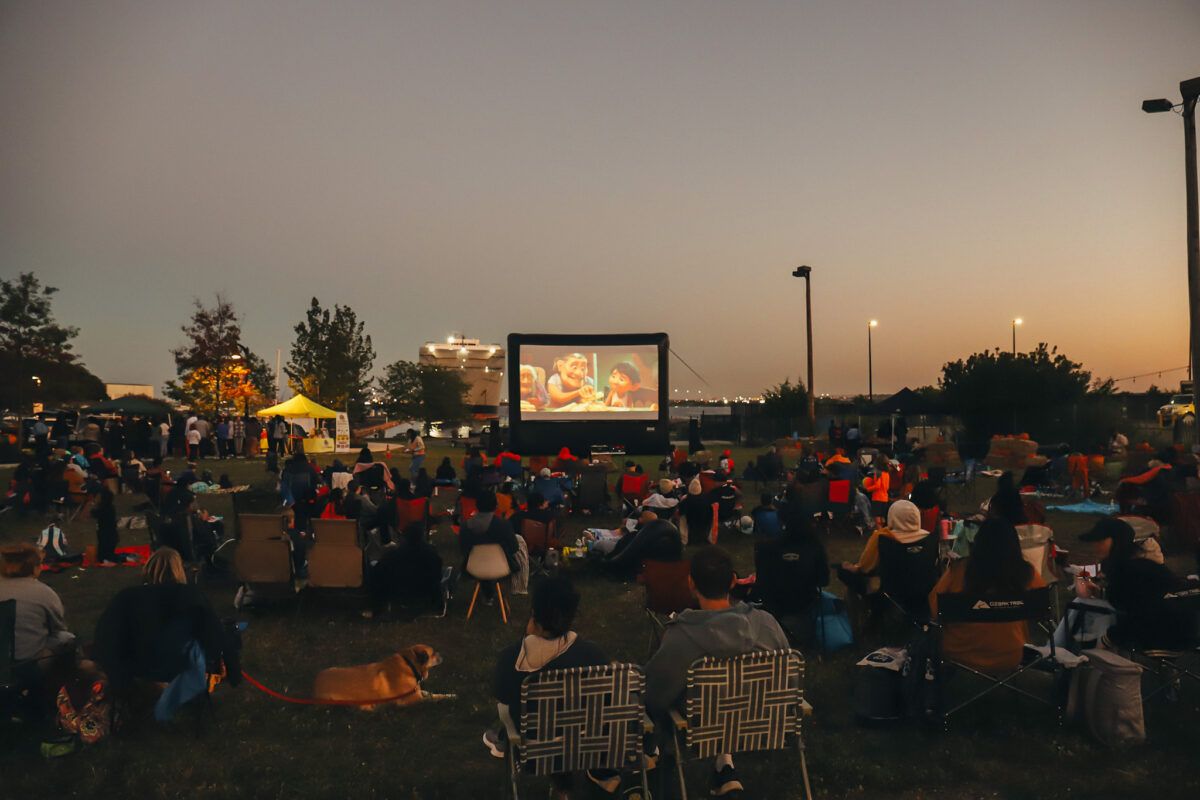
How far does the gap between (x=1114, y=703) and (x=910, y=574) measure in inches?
51.4

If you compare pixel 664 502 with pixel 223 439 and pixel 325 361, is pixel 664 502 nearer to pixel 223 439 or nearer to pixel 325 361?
pixel 223 439

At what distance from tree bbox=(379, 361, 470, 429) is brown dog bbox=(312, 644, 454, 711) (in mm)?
75993

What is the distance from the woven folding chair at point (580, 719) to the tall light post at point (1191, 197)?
14.0 meters

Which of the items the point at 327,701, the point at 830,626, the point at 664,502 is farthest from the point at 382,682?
the point at 664,502

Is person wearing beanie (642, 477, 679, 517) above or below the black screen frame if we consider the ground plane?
below

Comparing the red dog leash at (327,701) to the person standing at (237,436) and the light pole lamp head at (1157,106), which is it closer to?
the light pole lamp head at (1157,106)

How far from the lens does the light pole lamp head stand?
13.4 metres

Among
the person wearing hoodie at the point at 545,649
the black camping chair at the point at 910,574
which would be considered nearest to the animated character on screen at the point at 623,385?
the black camping chair at the point at 910,574

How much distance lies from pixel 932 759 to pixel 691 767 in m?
1.24

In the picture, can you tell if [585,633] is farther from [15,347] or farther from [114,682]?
[15,347]

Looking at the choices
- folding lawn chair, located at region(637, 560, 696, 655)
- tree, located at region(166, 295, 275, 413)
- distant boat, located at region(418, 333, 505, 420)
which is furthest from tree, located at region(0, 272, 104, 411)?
distant boat, located at region(418, 333, 505, 420)

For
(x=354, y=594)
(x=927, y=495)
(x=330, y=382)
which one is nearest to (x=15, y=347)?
(x=330, y=382)

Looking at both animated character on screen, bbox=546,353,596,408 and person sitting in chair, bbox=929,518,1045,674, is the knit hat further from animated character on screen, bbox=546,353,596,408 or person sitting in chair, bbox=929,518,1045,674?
animated character on screen, bbox=546,353,596,408

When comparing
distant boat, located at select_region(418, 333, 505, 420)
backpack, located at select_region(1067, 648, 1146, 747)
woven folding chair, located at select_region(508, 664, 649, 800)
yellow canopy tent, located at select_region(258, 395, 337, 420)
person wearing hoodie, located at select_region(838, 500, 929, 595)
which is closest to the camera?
woven folding chair, located at select_region(508, 664, 649, 800)
